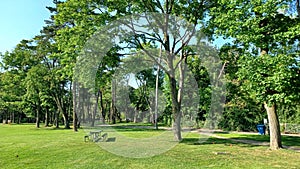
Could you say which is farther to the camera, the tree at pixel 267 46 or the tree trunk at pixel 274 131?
the tree trunk at pixel 274 131

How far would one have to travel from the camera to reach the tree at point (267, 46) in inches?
370

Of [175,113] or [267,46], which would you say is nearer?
[267,46]

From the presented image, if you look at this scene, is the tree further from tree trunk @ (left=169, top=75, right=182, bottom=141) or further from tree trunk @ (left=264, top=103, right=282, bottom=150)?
tree trunk @ (left=169, top=75, right=182, bottom=141)

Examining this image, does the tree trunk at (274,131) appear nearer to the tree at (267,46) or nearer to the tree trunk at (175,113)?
the tree at (267,46)

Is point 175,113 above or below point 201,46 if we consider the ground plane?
below

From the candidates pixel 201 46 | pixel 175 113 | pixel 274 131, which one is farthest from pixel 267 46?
pixel 175 113

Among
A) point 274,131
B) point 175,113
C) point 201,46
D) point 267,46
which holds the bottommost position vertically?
point 274,131

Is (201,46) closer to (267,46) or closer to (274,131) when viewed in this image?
(267,46)

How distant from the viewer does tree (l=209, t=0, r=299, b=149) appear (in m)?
9.40

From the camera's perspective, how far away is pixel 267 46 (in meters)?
10.5

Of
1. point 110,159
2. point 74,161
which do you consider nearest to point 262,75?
point 110,159

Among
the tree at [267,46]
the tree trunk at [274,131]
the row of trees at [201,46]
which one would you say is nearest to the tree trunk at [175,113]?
the row of trees at [201,46]

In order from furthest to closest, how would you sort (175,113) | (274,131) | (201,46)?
1. (201,46)
2. (175,113)
3. (274,131)

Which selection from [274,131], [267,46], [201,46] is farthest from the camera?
[201,46]
